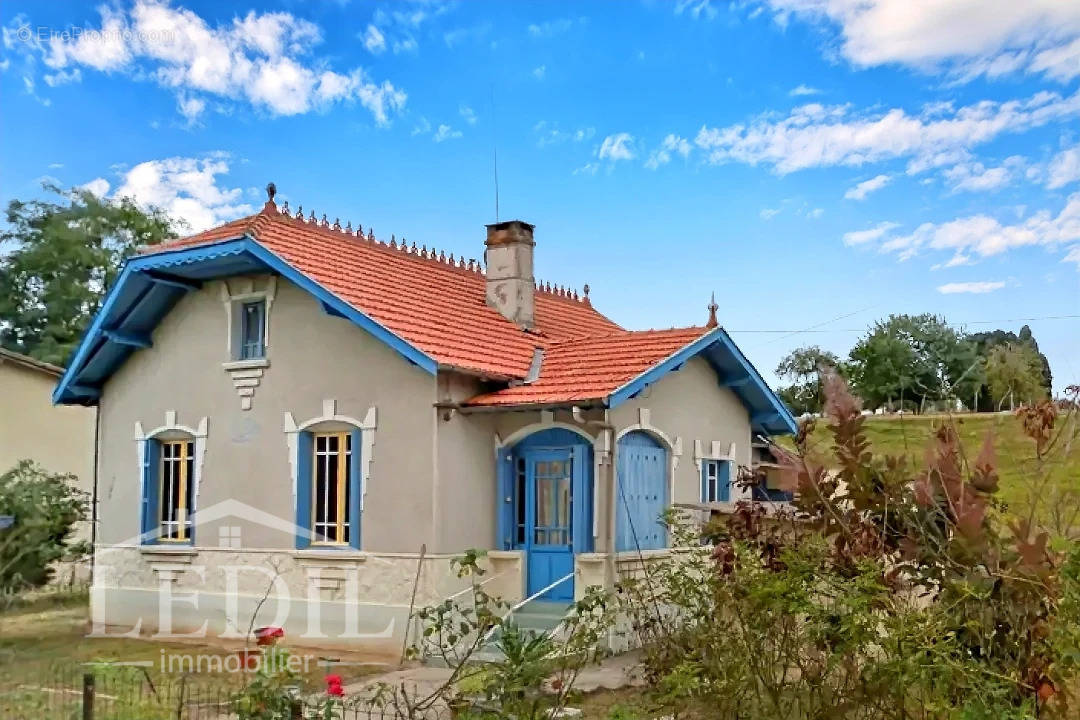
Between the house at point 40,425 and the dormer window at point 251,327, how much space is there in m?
7.67

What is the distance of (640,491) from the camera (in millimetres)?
13102

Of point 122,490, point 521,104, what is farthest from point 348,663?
point 521,104

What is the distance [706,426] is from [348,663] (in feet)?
19.9

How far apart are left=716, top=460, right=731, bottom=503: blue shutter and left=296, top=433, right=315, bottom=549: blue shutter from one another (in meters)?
5.92

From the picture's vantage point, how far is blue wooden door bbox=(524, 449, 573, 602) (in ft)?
41.2

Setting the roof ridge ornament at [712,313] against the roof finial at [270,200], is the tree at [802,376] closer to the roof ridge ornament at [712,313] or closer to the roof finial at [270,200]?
the roof ridge ornament at [712,313]

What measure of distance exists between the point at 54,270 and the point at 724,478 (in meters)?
23.9

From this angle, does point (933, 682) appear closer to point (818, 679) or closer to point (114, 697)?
point (818, 679)

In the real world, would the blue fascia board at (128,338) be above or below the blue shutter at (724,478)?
above

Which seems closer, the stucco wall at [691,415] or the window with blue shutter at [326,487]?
the window with blue shutter at [326,487]

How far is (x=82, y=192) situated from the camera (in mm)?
32094

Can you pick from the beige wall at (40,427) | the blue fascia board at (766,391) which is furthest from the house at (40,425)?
the blue fascia board at (766,391)

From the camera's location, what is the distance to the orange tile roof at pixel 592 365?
12148mm

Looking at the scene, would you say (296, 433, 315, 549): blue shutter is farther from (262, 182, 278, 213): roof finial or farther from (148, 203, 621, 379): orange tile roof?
(262, 182, 278, 213): roof finial
